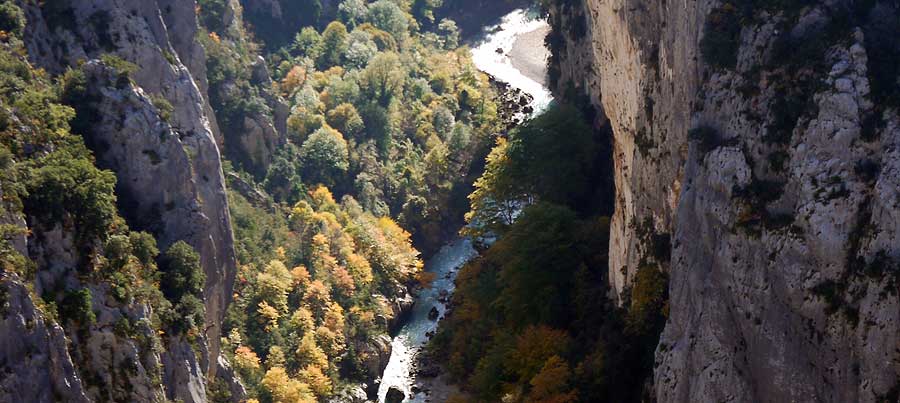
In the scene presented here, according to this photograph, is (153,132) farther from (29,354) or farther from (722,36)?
(722,36)

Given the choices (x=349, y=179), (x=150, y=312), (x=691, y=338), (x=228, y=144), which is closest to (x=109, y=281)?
(x=150, y=312)

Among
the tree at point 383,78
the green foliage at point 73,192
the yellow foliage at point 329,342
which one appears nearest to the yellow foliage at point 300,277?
the yellow foliage at point 329,342

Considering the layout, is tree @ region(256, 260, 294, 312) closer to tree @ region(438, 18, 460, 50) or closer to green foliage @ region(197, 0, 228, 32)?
green foliage @ region(197, 0, 228, 32)

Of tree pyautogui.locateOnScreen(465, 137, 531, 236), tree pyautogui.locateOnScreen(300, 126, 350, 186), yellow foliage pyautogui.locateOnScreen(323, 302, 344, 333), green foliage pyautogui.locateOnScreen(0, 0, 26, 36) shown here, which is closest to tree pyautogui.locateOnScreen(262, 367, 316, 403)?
yellow foliage pyautogui.locateOnScreen(323, 302, 344, 333)

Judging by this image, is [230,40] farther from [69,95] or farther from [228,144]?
[69,95]

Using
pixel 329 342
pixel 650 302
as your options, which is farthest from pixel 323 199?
pixel 650 302
